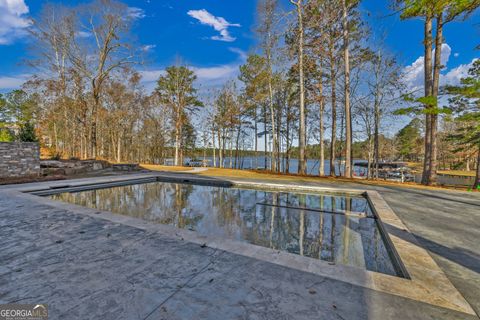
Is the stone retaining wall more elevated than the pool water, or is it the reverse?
the stone retaining wall

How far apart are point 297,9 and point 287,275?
12242mm

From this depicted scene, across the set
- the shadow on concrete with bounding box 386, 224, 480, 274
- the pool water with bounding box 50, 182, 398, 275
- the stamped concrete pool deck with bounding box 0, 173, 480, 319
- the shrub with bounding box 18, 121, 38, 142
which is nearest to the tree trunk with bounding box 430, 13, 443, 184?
the pool water with bounding box 50, 182, 398, 275

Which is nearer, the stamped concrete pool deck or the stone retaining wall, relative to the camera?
the stamped concrete pool deck

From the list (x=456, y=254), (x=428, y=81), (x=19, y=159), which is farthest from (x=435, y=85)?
(x=19, y=159)

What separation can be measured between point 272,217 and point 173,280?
2970 millimetres

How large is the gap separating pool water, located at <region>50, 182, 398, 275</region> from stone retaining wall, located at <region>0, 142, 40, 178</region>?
3.53 meters

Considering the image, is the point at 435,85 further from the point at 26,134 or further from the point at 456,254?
the point at 26,134

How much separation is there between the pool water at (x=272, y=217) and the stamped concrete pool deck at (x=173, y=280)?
0.79 meters

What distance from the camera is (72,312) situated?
4.32 ft

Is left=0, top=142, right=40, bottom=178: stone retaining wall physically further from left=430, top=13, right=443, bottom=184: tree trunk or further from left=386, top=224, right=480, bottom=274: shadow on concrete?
left=430, top=13, right=443, bottom=184: tree trunk

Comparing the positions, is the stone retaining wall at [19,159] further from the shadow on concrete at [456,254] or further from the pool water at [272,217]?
the shadow on concrete at [456,254]

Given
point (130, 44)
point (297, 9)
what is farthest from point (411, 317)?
point (130, 44)

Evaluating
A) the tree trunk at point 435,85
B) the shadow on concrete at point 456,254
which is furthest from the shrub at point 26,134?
the tree trunk at point 435,85

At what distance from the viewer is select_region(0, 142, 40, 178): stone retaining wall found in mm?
7074
